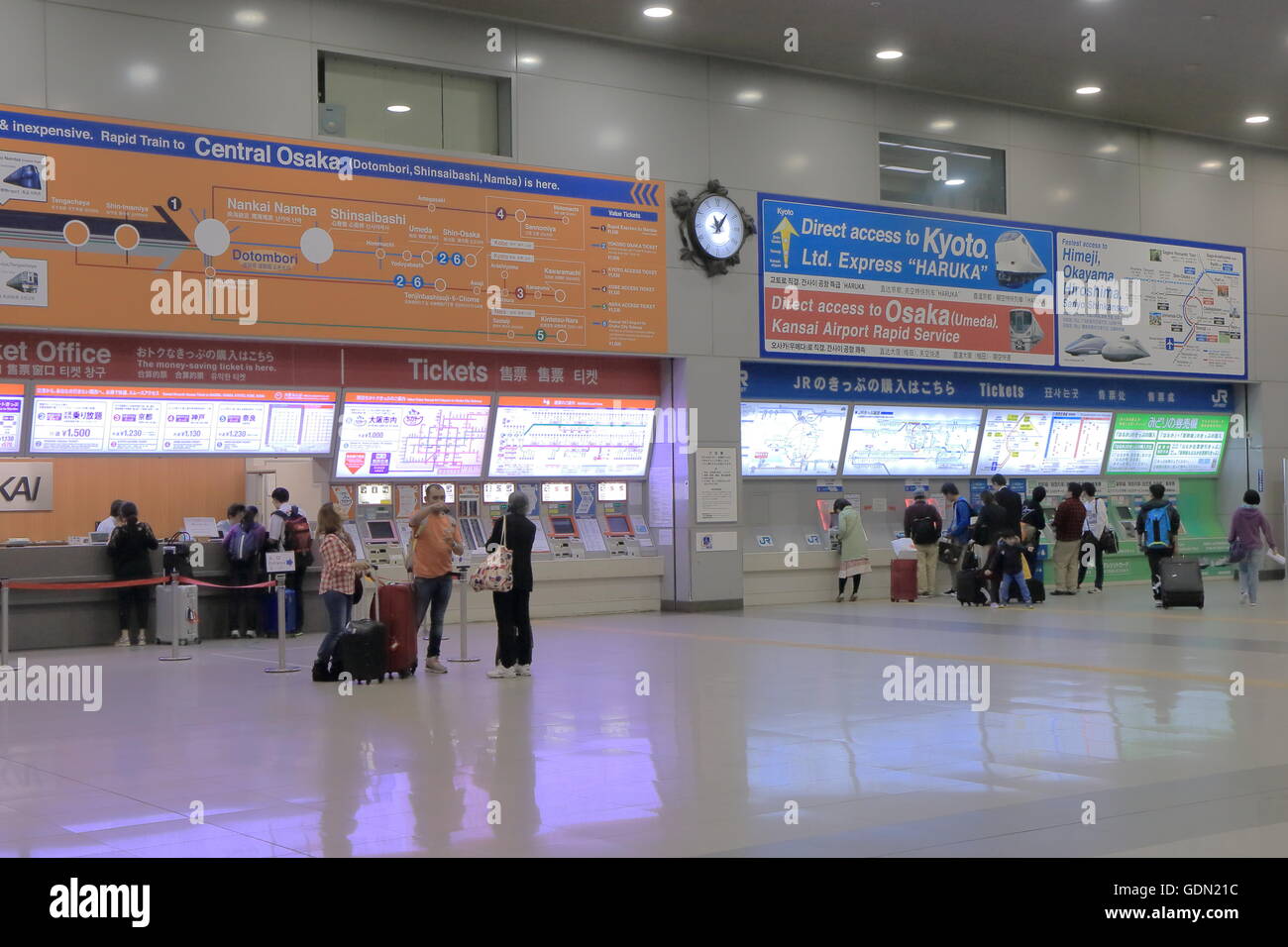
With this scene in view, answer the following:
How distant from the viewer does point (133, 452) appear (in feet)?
41.7

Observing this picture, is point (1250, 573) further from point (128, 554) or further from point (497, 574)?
point (128, 554)

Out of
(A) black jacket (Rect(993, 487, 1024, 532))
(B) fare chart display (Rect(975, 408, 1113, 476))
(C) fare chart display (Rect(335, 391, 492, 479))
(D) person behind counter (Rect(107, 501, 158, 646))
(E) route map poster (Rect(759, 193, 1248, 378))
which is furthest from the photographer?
(B) fare chart display (Rect(975, 408, 1113, 476))

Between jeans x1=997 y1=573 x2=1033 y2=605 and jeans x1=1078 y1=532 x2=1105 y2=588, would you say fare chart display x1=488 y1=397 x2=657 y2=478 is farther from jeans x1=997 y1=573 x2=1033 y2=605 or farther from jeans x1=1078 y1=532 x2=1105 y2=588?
jeans x1=1078 y1=532 x2=1105 y2=588

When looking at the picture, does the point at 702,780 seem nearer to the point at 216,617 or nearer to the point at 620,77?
the point at 216,617

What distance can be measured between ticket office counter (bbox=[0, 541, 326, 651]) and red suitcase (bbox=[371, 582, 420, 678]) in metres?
3.71

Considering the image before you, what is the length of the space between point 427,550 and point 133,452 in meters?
4.24

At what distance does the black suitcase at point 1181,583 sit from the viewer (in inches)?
578

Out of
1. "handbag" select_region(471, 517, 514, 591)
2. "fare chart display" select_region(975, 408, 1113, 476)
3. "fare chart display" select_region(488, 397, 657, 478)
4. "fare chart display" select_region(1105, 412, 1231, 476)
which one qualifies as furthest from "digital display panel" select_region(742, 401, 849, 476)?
"handbag" select_region(471, 517, 514, 591)

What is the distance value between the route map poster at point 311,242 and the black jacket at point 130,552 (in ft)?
5.98

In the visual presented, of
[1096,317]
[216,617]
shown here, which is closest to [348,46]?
[216,617]

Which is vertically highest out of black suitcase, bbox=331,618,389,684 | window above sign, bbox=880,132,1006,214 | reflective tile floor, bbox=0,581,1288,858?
window above sign, bbox=880,132,1006,214

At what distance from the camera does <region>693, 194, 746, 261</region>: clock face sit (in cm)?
1527

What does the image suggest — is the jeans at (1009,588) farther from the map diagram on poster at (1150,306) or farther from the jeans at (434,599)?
the jeans at (434,599)

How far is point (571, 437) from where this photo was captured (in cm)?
1512
